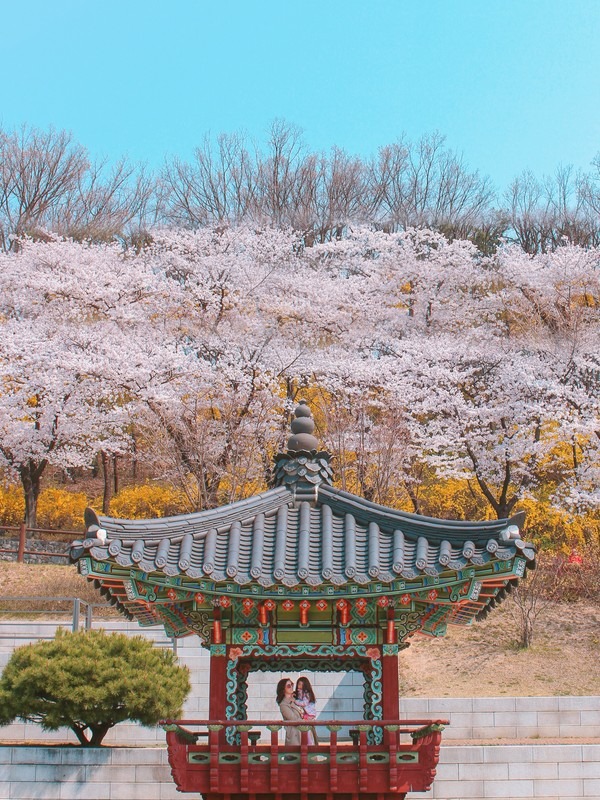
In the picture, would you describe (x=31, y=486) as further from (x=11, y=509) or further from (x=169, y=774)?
(x=169, y=774)

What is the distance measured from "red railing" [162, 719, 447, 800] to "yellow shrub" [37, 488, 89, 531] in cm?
2018

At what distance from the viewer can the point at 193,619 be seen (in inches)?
341

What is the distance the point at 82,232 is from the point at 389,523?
29.8 meters

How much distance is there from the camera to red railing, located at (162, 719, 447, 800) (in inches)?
315

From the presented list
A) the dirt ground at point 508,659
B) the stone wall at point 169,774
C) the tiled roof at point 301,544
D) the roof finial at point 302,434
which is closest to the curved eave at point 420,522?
the tiled roof at point 301,544

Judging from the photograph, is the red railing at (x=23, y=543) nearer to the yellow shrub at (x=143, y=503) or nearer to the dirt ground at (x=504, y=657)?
the yellow shrub at (x=143, y=503)

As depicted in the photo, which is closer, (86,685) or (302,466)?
(302,466)

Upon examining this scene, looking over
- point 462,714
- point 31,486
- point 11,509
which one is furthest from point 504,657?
point 11,509

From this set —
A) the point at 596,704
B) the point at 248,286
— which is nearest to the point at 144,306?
the point at 248,286

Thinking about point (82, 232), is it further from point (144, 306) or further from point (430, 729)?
point (430, 729)

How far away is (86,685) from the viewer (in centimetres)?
1327

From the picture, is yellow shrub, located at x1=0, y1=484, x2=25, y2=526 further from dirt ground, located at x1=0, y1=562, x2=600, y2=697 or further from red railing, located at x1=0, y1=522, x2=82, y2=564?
dirt ground, located at x1=0, y1=562, x2=600, y2=697

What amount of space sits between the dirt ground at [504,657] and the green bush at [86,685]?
4942 mm

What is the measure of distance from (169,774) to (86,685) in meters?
1.63
